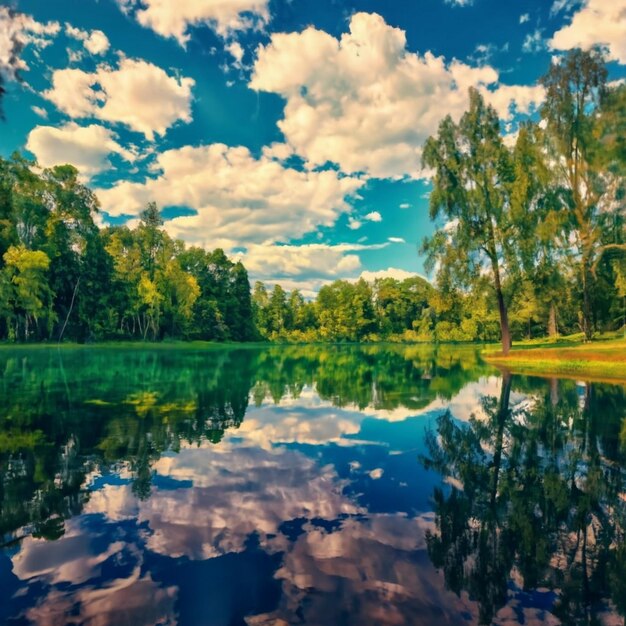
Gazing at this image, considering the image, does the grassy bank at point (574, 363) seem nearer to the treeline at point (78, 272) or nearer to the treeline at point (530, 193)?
the treeline at point (530, 193)

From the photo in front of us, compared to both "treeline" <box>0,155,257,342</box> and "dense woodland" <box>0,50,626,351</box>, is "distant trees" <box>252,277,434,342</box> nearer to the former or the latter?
"dense woodland" <box>0,50,626,351</box>

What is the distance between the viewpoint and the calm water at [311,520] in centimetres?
380

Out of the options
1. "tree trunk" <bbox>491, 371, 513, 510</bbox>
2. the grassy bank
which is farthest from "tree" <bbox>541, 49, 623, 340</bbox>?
"tree trunk" <bbox>491, 371, 513, 510</bbox>

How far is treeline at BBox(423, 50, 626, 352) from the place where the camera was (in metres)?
29.4

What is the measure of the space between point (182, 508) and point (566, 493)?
18.7 ft

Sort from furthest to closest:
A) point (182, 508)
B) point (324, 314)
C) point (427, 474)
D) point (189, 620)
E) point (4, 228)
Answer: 1. point (324, 314)
2. point (4, 228)
3. point (427, 474)
4. point (182, 508)
5. point (189, 620)

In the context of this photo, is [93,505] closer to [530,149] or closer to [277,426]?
[277,426]

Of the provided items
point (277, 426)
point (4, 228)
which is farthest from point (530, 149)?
point (4, 228)

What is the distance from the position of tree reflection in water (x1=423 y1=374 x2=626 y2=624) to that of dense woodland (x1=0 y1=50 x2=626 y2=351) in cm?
2249

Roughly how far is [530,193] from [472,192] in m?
3.93

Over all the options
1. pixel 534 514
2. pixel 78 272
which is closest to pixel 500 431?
pixel 534 514

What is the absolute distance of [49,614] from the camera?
3.63 meters

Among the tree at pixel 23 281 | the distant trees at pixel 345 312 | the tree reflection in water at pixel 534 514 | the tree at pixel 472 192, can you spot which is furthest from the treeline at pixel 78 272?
the tree reflection in water at pixel 534 514

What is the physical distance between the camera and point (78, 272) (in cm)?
5997
